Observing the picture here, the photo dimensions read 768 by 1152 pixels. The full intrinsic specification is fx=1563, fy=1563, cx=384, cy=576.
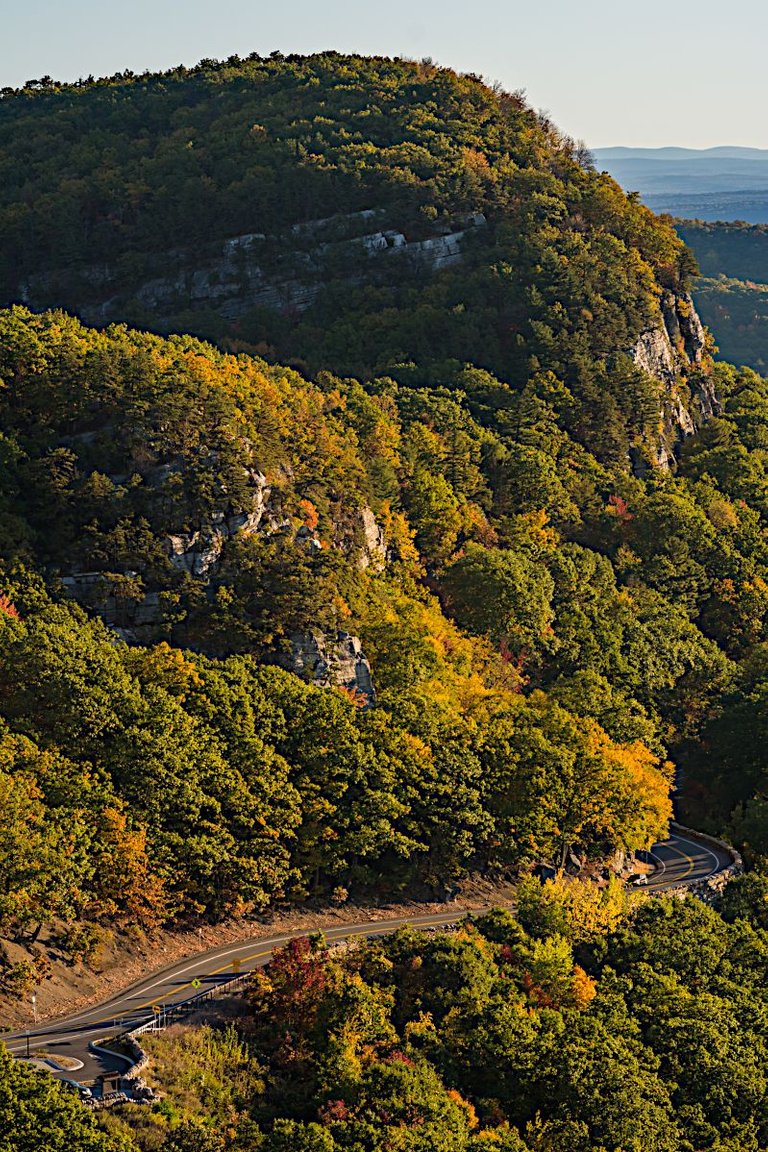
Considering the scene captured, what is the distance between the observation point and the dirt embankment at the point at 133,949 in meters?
63.9

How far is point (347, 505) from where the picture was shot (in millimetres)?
105625

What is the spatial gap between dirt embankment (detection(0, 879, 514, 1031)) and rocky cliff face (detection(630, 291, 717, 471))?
248 feet

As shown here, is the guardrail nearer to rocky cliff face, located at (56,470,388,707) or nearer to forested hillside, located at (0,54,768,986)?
forested hillside, located at (0,54,768,986)

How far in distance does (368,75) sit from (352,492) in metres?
77.9

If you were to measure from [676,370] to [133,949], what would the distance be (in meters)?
104

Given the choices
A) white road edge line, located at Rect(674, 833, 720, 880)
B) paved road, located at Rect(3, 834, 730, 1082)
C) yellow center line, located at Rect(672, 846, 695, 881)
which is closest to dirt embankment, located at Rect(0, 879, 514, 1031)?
paved road, located at Rect(3, 834, 730, 1082)

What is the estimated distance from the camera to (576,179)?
163500 millimetres

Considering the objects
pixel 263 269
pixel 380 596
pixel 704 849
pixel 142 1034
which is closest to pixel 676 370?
pixel 263 269

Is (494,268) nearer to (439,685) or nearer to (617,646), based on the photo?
(617,646)

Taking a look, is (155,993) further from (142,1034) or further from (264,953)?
(264,953)

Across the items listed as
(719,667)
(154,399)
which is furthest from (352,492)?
(719,667)

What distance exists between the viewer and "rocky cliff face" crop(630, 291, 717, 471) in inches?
5861

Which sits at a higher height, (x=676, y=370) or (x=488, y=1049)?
(x=676, y=370)

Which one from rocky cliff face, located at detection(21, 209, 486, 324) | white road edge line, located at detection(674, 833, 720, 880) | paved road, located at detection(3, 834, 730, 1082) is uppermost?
rocky cliff face, located at detection(21, 209, 486, 324)
